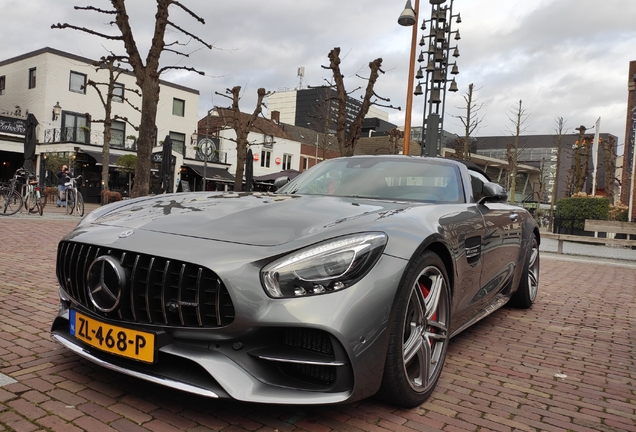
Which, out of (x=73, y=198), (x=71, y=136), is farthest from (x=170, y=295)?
(x=71, y=136)

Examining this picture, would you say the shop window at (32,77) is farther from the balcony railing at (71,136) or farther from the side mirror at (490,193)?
the side mirror at (490,193)

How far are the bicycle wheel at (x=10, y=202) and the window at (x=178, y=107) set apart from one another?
961 inches

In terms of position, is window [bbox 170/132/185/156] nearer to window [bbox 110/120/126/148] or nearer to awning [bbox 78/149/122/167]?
window [bbox 110/120/126/148]

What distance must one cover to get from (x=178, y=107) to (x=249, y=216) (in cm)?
3619

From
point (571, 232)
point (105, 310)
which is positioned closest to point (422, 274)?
point (105, 310)

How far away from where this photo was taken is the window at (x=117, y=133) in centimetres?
3100

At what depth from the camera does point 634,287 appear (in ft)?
24.3

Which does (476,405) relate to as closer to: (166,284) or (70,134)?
(166,284)

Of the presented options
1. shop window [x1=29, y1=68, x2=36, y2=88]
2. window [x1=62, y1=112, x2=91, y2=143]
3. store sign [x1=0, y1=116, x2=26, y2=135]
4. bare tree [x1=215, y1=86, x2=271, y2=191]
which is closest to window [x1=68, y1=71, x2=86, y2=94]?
window [x1=62, y1=112, x2=91, y2=143]

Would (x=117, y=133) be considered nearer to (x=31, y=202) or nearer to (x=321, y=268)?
(x=31, y=202)

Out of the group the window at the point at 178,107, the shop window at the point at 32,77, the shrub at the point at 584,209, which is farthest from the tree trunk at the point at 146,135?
the window at the point at 178,107

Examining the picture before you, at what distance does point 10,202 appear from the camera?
12.2 meters

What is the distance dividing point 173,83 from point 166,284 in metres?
36.6

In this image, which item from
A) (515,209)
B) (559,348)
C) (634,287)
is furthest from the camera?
(634,287)
